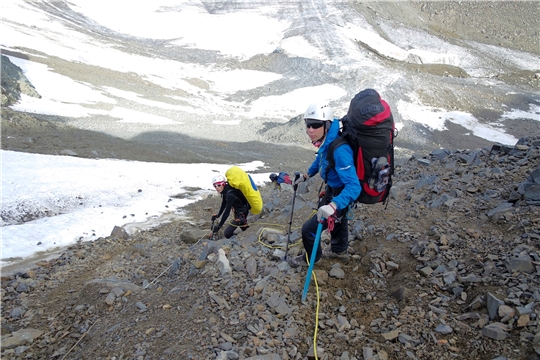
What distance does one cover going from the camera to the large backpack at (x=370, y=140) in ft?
15.4

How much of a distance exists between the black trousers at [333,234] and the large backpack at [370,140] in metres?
0.70

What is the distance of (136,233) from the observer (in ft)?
35.1

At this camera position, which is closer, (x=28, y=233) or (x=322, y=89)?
(x=28, y=233)

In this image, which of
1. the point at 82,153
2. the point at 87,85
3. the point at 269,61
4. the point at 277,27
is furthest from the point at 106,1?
the point at 82,153

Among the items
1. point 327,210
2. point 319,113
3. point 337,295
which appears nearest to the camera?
point 327,210

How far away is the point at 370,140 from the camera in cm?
479

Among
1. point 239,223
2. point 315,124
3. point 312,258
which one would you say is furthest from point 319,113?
point 239,223

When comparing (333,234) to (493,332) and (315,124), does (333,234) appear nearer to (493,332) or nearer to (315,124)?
(315,124)

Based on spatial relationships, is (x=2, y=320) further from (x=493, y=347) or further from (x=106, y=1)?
(x=106, y=1)

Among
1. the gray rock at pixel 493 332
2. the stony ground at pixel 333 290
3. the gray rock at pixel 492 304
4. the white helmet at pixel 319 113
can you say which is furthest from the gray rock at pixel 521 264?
the white helmet at pixel 319 113

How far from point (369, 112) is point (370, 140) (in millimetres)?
362

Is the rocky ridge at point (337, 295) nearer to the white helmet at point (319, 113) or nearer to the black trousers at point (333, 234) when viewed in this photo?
the black trousers at point (333, 234)

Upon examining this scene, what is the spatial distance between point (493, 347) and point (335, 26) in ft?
191

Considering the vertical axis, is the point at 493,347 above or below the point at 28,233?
above
